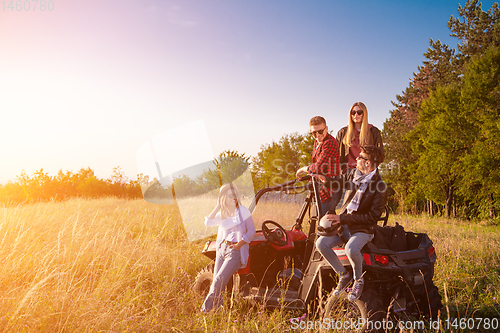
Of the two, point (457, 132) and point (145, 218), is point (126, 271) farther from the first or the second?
point (457, 132)

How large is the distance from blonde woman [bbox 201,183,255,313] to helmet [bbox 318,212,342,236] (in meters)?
1.11

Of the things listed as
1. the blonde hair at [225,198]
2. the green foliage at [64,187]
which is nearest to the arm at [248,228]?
the blonde hair at [225,198]

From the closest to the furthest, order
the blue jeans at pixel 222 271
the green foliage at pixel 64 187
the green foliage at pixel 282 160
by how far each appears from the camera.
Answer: the blue jeans at pixel 222 271
the green foliage at pixel 64 187
the green foliage at pixel 282 160

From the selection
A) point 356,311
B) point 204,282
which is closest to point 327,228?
point 356,311

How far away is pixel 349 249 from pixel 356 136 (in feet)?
6.60

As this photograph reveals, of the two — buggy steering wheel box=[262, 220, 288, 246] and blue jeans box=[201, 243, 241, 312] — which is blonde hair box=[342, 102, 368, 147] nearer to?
buggy steering wheel box=[262, 220, 288, 246]

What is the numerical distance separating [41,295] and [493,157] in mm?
22644

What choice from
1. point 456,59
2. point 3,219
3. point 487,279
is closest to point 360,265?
point 487,279

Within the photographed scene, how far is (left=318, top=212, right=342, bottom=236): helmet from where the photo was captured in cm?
323

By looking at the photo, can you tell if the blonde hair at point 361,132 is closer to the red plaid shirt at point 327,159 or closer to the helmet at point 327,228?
the red plaid shirt at point 327,159

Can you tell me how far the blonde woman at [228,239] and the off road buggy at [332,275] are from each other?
0.23 m

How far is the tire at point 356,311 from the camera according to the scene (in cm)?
302

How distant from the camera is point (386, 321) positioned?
3047 millimetres

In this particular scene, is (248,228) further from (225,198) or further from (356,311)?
(356,311)
